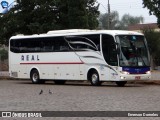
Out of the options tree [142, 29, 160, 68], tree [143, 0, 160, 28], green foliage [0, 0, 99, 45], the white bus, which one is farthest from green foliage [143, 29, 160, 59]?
tree [143, 0, 160, 28]

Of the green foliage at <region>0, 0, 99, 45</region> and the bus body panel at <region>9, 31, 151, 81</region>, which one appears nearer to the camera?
the bus body panel at <region>9, 31, 151, 81</region>

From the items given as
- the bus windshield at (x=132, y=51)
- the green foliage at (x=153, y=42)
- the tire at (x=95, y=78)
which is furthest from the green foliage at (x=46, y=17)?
the green foliage at (x=153, y=42)

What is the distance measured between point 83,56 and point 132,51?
11.9 ft

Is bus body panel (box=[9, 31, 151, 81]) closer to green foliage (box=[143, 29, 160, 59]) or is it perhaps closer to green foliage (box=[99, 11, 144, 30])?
green foliage (box=[143, 29, 160, 59])

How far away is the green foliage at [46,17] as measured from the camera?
4541cm

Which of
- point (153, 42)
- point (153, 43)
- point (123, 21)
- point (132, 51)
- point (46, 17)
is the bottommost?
point (132, 51)

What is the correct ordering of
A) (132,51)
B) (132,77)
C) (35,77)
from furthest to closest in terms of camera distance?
(35,77) → (132,51) → (132,77)

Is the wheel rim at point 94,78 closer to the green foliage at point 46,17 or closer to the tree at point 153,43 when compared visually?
the green foliage at point 46,17

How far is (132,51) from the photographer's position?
1241 inches

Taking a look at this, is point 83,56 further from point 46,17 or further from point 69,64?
point 46,17

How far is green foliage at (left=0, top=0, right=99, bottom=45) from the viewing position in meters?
45.4

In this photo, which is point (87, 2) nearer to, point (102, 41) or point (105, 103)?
point (102, 41)

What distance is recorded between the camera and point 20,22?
50.9 metres

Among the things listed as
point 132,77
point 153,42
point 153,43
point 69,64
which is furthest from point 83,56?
point 153,42
